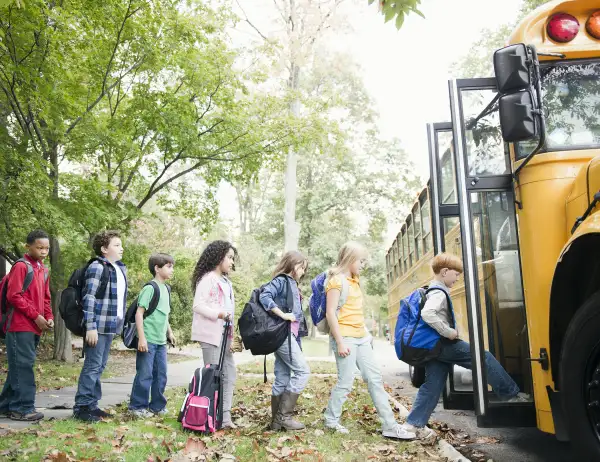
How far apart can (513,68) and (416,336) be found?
92.4 inches

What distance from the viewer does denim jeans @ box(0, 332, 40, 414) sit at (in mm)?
5418

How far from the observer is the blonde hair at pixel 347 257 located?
5.27 metres

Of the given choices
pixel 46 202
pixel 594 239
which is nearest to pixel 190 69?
pixel 46 202

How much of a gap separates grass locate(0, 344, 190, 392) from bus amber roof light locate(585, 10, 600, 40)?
24.9ft

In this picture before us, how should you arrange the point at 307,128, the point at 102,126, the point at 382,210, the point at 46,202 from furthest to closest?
the point at 382,210
the point at 307,128
the point at 102,126
the point at 46,202

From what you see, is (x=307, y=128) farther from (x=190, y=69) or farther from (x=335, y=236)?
(x=335, y=236)

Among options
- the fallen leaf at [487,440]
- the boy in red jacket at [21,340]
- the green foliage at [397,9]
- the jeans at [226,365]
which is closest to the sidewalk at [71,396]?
the boy in red jacket at [21,340]

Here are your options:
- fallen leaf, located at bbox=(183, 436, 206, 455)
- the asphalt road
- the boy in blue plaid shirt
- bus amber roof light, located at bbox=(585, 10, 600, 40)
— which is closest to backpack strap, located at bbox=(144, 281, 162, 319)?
the boy in blue plaid shirt

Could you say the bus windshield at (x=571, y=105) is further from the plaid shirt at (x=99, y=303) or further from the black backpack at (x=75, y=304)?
the black backpack at (x=75, y=304)

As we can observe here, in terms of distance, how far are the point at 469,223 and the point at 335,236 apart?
25.7 meters

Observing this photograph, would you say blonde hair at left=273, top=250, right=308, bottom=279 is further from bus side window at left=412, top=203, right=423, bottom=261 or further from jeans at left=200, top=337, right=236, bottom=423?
bus side window at left=412, top=203, right=423, bottom=261

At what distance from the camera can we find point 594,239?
3.03 m

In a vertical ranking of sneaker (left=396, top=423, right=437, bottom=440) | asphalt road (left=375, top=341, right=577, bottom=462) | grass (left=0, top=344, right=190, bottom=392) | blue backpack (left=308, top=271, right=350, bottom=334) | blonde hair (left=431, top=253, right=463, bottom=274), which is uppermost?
blonde hair (left=431, top=253, right=463, bottom=274)

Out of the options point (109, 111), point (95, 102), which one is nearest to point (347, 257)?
point (95, 102)
